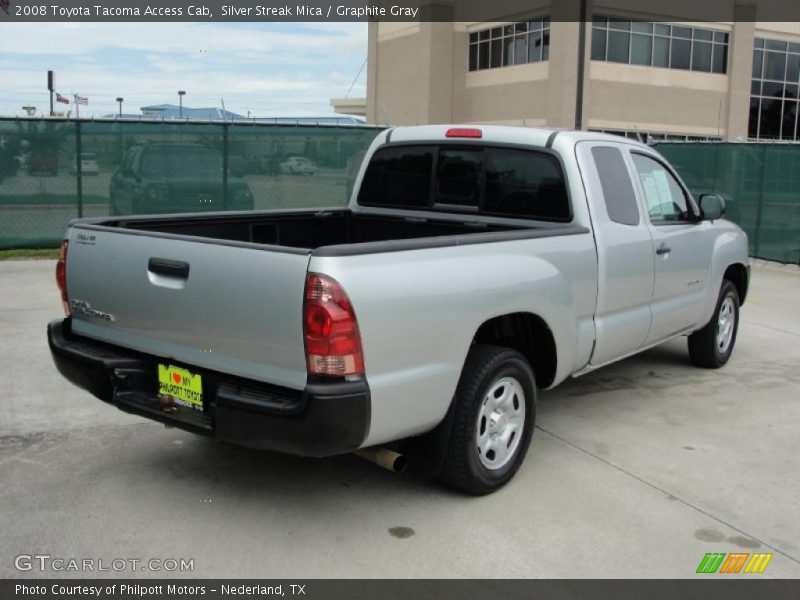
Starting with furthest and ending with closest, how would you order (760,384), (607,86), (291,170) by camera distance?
1. (607,86)
2. (291,170)
3. (760,384)

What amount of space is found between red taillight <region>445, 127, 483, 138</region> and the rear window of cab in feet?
0.27

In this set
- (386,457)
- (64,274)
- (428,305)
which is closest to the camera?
(428,305)

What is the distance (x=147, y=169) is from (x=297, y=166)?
248 centimetres

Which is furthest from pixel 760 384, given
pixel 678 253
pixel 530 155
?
pixel 530 155

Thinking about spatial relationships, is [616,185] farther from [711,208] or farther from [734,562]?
[734,562]

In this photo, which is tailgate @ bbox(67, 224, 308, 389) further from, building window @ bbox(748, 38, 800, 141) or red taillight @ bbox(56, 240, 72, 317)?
building window @ bbox(748, 38, 800, 141)

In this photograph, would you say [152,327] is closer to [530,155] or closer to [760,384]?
[530,155]

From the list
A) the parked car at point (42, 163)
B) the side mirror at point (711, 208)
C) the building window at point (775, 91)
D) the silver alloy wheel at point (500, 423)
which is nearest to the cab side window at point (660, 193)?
the side mirror at point (711, 208)

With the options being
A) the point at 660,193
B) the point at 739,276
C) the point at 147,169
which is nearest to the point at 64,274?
the point at 660,193

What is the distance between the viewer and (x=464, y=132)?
5762 mm

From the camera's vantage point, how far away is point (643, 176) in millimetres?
6102

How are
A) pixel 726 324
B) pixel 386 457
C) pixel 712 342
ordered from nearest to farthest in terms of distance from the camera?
pixel 386 457 < pixel 712 342 < pixel 726 324

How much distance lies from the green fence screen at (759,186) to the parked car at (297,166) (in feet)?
25.0

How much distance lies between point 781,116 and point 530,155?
140 feet
